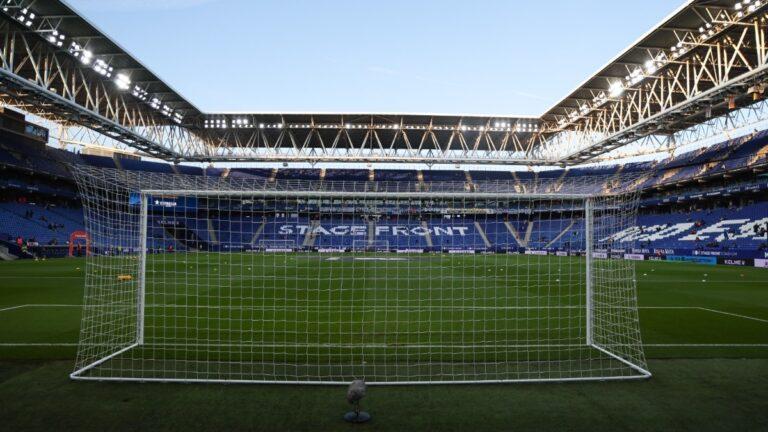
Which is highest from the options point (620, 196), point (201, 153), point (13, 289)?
point (201, 153)

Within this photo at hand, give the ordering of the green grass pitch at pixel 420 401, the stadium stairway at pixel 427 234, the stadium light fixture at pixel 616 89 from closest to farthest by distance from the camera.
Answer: the green grass pitch at pixel 420 401, the stadium light fixture at pixel 616 89, the stadium stairway at pixel 427 234

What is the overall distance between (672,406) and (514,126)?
134 ft

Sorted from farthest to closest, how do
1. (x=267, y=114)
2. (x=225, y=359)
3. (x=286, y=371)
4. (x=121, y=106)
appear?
(x=267, y=114), (x=121, y=106), (x=225, y=359), (x=286, y=371)

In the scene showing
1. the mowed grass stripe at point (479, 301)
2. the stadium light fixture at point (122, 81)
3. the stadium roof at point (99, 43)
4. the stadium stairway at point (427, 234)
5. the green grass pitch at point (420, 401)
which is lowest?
the mowed grass stripe at point (479, 301)

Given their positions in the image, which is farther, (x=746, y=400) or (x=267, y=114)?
(x=267, y=114)

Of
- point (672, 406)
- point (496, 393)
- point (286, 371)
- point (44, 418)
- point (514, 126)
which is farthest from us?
point (514, 126)

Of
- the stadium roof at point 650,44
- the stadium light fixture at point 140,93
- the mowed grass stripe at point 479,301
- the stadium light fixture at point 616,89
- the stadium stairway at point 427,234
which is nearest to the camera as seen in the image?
the mowed grass stripe at point 479,301

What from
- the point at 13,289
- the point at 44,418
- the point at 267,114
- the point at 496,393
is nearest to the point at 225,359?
the point at 44,418

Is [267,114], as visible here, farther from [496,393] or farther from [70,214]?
[496,393]

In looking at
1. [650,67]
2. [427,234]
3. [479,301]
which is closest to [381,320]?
[479,301]

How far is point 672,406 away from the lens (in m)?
4.79

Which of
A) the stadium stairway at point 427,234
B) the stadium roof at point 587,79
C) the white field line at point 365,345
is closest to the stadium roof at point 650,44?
the stadium roof at point 587,79

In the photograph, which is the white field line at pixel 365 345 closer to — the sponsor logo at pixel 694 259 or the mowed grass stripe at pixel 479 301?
the mowed grass stripe at pixel 479 301

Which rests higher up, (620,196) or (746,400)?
(620,196)
